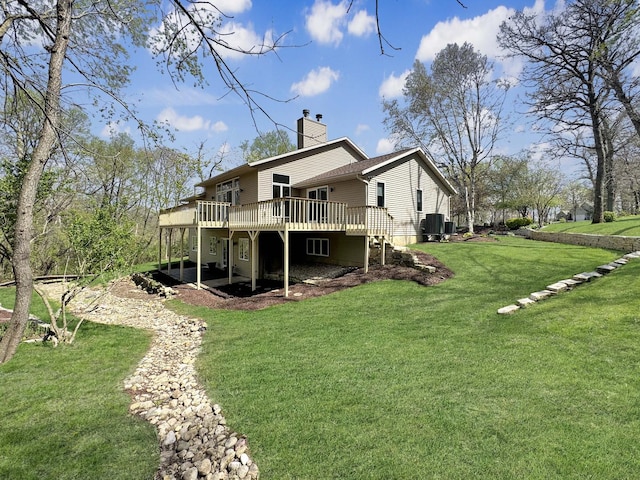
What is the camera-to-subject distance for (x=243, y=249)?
56.5ft

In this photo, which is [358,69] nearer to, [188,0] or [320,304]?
[188,0]

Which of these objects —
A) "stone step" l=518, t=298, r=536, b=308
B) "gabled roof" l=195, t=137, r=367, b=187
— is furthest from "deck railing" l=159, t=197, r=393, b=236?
"stone step" l=518, t=298, r=536, b=308

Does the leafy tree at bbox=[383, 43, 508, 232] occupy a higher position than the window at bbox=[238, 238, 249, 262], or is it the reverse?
the leafy tree at bbox=[383, 43, 508, 232]

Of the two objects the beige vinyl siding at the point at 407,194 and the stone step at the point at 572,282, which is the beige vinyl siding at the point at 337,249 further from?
the stone step at the point at 572,282

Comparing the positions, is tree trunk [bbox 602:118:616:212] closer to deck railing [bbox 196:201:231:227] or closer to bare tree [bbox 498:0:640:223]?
bare tree [bbox 498:0:640:223]

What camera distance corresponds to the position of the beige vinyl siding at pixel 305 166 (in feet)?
49.5

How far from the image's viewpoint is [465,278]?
33.5 ft

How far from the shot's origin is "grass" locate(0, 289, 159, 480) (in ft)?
10.4

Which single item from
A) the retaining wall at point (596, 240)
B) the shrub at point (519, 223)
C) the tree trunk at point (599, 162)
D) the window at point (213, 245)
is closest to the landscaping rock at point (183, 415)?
the window at point (213, 245)

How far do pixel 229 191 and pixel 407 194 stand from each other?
10.2 metres

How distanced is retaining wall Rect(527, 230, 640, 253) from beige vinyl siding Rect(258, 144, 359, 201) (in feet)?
39.2

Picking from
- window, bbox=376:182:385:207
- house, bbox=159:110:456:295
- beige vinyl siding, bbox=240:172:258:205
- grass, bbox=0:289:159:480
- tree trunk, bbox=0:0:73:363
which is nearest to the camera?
grass, bbox=0:289:159:480

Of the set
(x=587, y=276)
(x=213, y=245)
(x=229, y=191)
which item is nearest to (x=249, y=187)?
(x=229, y=191)

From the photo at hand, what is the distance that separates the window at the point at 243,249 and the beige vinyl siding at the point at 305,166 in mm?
3200
